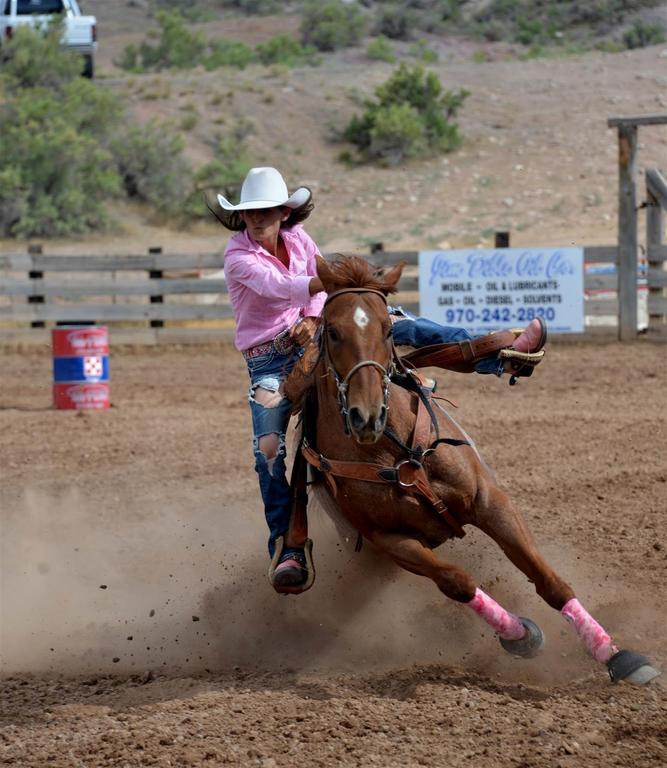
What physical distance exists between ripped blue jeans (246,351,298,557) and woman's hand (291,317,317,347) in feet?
0.75

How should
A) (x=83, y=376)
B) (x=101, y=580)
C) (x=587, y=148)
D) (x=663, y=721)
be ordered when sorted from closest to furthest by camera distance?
(x=663, y=721)
(x=101, y=580)
(x=83, y=376)
(x=587, y=148)

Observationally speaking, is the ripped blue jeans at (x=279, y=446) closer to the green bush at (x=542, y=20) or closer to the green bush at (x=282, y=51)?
the green bush at (x=542, y=20)

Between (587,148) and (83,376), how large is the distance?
2165 centimetres

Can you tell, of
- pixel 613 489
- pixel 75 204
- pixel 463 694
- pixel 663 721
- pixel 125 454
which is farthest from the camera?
pixel 75 204

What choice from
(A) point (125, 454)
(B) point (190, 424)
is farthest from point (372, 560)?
(B) point (190, 424)

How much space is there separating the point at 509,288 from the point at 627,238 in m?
1.55

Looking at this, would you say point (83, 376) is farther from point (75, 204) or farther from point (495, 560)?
point (75, 204)

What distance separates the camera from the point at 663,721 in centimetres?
425

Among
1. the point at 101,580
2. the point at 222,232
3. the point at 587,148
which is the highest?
the point at 587,148

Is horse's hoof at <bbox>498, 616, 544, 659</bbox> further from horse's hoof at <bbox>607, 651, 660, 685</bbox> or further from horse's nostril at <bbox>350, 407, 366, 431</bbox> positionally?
horse's nostril at <bbox>350, 407, 366, 431</bbox>

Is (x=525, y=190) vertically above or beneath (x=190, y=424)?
above

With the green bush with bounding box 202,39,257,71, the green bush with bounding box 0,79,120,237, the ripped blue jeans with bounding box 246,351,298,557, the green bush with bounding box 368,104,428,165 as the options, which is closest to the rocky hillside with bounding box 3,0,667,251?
the green bush with bounding box 368,104,428,165

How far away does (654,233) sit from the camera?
587 inches

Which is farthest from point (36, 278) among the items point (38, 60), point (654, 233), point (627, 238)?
point (38, 60)
